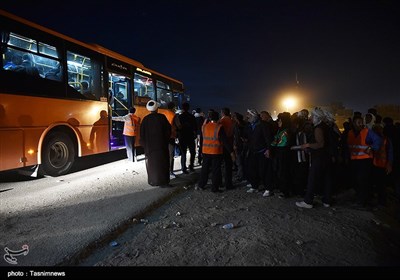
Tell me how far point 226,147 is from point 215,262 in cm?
306

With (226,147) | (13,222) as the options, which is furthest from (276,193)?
(13,222)

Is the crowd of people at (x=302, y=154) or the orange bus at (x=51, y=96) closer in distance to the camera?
the crowd of people at (x=302, y=154)

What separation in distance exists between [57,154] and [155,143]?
324 cm

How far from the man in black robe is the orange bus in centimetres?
268

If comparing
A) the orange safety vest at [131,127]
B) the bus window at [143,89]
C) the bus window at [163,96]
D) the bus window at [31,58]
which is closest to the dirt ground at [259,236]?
the orange safety vest at [131,127]

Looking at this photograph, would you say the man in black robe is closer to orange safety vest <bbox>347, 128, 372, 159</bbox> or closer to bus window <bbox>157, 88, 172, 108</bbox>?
orange safety vest <bbox>347, 128, 372, 159</bbox>

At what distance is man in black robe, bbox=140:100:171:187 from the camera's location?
574 centimetres

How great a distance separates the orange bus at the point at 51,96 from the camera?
17.9 feet

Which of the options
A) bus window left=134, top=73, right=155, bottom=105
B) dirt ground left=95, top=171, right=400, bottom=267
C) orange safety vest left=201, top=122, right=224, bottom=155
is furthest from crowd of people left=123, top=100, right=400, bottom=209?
bus window left=134, top=73, right=155, bottom=105

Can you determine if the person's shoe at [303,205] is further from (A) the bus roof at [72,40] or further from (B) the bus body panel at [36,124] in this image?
(A) the bus roof at [72,40]

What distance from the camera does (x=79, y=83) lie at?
24.0 ft

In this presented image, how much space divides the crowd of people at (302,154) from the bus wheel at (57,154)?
8.68 feet

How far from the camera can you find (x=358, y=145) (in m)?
4.86

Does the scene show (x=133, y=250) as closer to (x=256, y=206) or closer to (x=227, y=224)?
(x=227, y=224)
